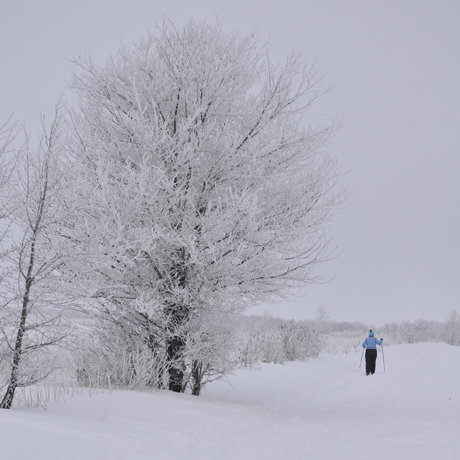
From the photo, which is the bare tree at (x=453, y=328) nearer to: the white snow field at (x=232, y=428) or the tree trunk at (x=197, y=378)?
the white snow field at (x=232, y=428)

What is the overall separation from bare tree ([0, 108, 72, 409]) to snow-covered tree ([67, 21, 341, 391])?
1018 millimetres

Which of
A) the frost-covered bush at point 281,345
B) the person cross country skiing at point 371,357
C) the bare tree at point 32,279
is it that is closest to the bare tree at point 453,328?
the frost-covered bush at point 281,345

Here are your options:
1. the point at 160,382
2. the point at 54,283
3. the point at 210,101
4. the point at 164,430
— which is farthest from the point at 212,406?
the point at 210,101

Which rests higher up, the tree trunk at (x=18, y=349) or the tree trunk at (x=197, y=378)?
the tree trunk at (x=18, y=349)

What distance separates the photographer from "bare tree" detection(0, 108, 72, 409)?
4.47 m

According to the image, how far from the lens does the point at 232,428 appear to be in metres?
5.30

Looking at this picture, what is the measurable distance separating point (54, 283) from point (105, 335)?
2773mm

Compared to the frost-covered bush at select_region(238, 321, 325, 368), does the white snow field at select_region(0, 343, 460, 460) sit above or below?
above

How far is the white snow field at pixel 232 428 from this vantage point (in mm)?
3598

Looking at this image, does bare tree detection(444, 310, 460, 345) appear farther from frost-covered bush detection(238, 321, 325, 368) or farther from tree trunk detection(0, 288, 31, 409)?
tree trunk detection(0, 288, 31, 409)


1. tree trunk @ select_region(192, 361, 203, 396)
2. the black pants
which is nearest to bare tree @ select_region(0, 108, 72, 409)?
tree trunk @ select_region(192, 361, 203, 396)

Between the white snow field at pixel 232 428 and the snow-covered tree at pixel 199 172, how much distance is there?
57.1 inches

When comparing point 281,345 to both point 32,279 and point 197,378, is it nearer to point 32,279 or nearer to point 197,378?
point 197,378

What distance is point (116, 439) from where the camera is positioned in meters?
3.86
